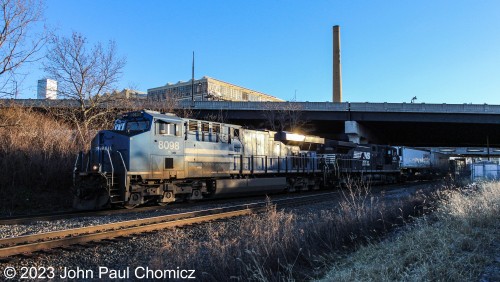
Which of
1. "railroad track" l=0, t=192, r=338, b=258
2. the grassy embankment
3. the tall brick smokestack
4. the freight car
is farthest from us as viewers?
the tall brick smokestack

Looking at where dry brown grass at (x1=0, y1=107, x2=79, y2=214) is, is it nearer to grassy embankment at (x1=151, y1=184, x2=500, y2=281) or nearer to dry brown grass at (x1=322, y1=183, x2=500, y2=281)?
grassy embankment at (x1=151, y1=184, x2=500, y2=281)

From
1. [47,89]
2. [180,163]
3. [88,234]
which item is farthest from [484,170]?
[47,89]

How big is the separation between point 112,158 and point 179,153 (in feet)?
8.18

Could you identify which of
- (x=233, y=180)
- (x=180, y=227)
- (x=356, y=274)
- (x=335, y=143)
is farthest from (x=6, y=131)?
(x=335, y=143)

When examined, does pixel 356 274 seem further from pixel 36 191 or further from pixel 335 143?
pixel 335 143

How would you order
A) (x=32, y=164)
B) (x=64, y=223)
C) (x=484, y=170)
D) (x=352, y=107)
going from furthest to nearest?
(x=352, y=107), (x=484, y=170), (x=32, y=164), (x=64, y=223)

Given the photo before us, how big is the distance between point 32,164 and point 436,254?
1688 cm

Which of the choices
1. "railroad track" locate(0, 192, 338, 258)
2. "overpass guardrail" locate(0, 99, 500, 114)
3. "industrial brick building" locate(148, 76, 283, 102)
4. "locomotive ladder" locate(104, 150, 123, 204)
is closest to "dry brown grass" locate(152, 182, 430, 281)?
"railroad track" locate(0, 192, 338, 258)

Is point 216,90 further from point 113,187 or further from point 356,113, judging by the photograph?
point 113,187

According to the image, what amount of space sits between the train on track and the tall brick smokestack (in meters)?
44.0

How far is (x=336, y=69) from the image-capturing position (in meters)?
67.1

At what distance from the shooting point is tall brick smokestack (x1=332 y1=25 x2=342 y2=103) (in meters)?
66.1

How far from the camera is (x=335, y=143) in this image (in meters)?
27.8

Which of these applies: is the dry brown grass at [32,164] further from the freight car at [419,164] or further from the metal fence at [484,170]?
the freight car at [419,164]
